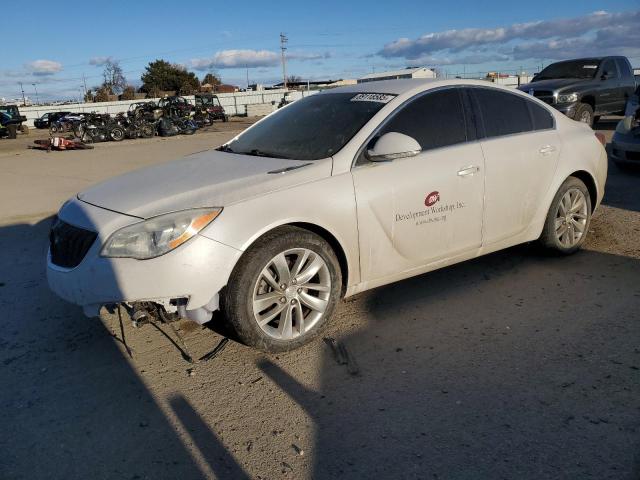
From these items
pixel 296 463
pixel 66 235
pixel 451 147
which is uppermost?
pixel 451 147

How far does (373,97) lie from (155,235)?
195cm

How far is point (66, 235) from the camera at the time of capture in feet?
10.7

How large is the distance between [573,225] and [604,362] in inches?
79.6

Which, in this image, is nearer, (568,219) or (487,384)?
(487,384)

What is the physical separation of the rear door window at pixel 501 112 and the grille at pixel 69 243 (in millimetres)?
2922

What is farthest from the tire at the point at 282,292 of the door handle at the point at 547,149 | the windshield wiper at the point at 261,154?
the door handle at the point at 547,149

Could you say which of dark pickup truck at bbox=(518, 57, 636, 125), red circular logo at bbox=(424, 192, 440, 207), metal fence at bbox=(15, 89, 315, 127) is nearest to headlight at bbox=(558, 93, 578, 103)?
dark pickup truck at bbox=(518, 57, 636, 125)

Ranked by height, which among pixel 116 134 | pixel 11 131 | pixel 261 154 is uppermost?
pixel 261 154

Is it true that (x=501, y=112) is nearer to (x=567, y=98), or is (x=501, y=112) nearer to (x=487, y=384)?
(x=487, y=384)

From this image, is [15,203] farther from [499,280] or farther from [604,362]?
[604,362]

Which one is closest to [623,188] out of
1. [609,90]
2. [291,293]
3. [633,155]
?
[633,155]

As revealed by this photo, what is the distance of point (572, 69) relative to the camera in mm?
14164

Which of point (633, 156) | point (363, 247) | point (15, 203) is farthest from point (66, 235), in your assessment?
point (633, 156)

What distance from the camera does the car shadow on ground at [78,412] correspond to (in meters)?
2.37
